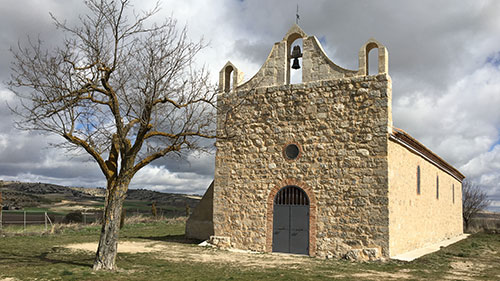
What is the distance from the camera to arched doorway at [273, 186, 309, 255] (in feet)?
45.7

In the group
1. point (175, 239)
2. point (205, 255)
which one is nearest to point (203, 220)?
point (175, 239)

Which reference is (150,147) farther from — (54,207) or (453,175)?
(54,207)

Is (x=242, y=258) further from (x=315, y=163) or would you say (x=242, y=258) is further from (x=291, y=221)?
(x=315, y=163)

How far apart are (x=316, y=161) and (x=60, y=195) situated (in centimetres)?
5400

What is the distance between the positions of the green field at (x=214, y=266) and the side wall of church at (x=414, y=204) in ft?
3.25

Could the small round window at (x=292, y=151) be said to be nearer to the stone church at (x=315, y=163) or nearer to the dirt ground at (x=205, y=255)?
the stone church at (x=315, y=163)

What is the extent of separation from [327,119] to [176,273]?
7037 millimetres

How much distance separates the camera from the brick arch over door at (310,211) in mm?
13680

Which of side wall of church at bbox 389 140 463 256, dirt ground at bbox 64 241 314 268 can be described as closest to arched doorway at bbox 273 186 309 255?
dirt ground at bbox 64 241 314 268

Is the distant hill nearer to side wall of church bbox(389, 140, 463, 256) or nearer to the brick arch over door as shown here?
side wall of church bbox(389, 140, 463, 256)

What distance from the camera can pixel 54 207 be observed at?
45.8m

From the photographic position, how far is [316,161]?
14.0 m

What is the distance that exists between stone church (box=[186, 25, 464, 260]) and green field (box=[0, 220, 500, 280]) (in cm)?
91

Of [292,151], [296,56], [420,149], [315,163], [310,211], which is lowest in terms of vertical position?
[310,211]
